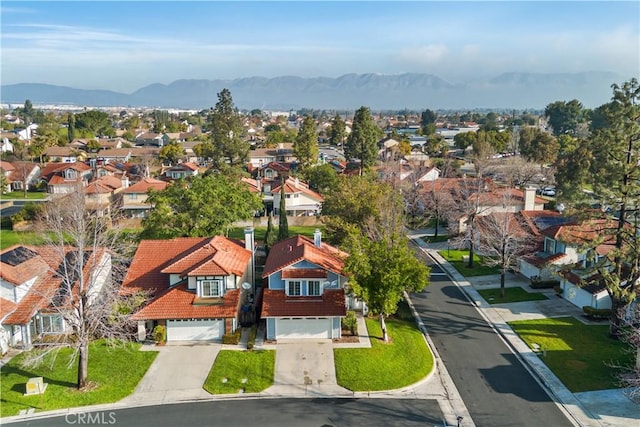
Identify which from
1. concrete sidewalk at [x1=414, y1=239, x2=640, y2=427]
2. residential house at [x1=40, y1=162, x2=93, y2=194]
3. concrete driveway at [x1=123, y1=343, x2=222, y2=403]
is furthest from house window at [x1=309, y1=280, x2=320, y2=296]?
residential house at [x1=40, y1=162, x2=93, y2=194]

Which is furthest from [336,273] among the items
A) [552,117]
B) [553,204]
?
[552,117]

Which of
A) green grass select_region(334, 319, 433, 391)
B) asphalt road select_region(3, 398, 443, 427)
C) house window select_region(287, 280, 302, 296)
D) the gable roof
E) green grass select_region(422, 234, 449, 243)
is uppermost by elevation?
the gable roof

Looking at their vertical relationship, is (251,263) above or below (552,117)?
below

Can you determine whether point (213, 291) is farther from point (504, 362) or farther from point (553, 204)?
point (553, 204)

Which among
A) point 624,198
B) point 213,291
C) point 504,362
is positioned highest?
point 624,198

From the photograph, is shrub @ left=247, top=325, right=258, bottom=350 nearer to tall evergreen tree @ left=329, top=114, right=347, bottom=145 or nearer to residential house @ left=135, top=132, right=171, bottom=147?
tall evergreen tree @ left=329, top=114, right=347, bottom=145

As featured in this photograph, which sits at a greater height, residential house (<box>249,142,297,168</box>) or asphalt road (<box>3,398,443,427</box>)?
residential house (<box>249,142,297,168</box>)
